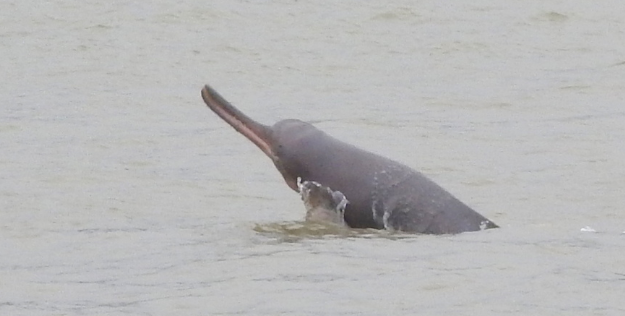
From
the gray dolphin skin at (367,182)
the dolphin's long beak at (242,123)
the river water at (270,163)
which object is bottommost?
the river water at (270,163)

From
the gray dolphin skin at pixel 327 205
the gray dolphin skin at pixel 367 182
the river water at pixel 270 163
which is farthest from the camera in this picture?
the gray dolphin skin at pixel 327 205

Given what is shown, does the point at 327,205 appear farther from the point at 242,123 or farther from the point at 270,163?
the point at 270,163

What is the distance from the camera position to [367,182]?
9.47 metres

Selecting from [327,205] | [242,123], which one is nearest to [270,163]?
[242,123]

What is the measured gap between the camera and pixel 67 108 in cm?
1525

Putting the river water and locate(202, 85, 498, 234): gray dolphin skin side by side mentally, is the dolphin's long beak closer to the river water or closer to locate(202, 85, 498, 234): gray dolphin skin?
locate(202, 85, 498, 234): gray dolphin skin

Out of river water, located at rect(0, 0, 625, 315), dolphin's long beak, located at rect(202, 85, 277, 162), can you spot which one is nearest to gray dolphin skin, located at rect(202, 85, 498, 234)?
dolphin's long beak, located at rect(202, 85, 277, 162)

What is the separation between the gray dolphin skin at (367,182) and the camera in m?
9.35

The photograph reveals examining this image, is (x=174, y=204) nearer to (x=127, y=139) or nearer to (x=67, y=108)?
(x=127, y=139)

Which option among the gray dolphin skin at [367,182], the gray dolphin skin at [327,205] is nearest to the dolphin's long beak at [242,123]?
the gray dolphin skin at [367,182]

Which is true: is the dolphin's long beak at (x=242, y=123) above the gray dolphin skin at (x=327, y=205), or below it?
above

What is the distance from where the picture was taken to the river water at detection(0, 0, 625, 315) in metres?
7.98

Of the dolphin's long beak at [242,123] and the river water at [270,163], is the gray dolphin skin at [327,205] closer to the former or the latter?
the river water at [270,163]

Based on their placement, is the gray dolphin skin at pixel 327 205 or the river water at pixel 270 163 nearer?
the river water at pixel 270 163
